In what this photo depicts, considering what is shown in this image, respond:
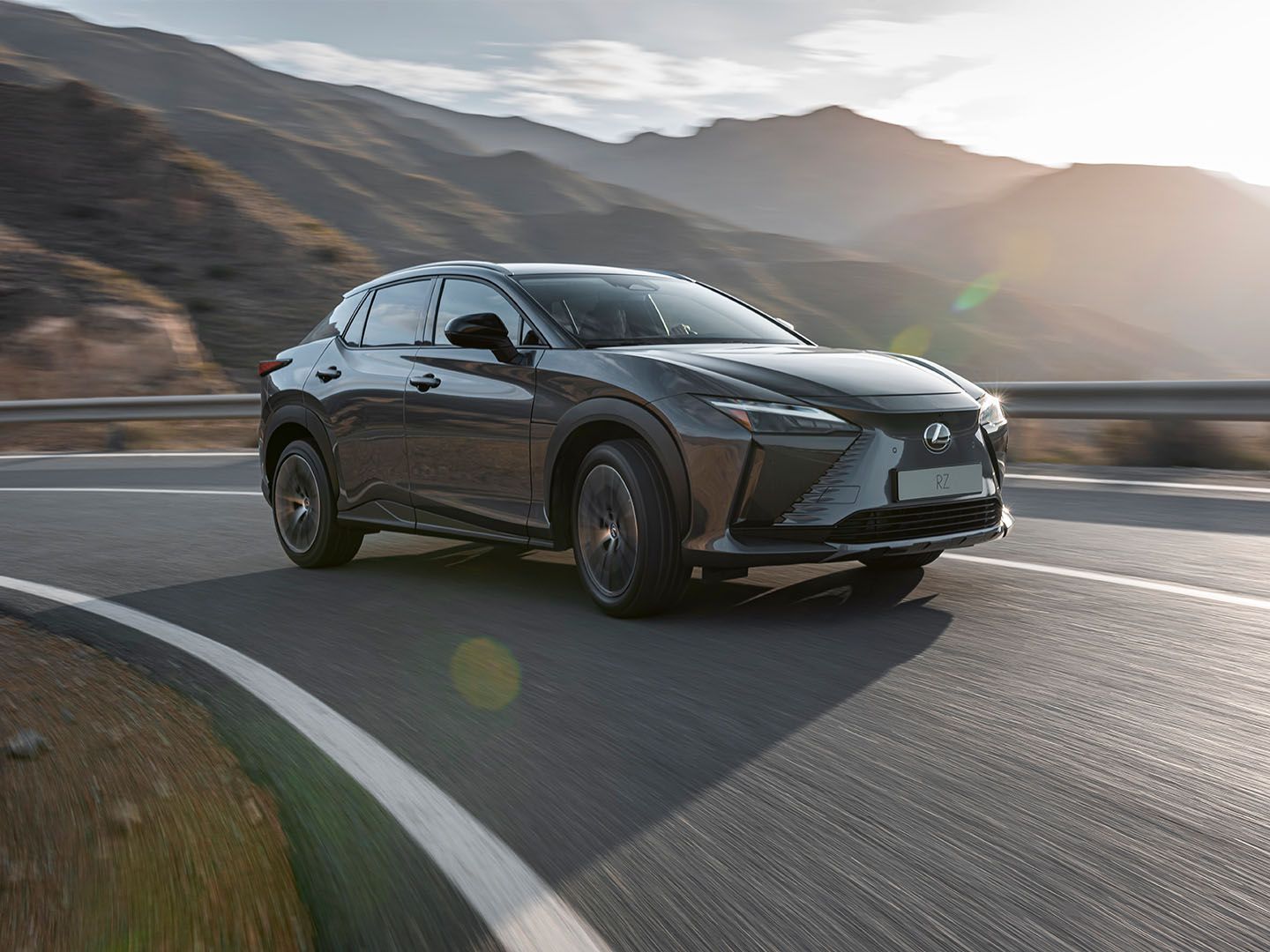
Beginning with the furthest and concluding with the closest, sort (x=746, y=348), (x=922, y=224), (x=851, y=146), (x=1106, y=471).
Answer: (x=851, y=146), (x=922, y=224), (x=1106, y=471), (x=746, y=348)

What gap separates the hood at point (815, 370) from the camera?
5289 millimetres

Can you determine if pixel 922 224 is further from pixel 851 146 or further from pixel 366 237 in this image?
pixel 366 237

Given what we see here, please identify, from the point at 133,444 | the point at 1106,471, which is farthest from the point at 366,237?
the point at 1106,471

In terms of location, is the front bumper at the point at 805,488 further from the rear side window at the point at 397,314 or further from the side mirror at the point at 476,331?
the rear side window at the point at 397,314

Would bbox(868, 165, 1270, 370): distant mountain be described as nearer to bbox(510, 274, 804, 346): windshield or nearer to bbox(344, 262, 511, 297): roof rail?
bbox(344, 262, 511, 297): roof rail

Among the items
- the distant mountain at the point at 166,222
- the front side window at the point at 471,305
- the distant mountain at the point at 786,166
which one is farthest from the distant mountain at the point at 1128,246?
the front side window at the point at 471,305

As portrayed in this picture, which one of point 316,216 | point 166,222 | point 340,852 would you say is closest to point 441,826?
point 340,852

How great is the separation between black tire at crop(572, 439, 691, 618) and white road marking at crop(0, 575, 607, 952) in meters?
1.44

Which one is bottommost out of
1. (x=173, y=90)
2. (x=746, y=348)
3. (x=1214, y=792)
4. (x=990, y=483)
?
(x=1214, y=792)

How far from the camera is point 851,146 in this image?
164500 millimetres

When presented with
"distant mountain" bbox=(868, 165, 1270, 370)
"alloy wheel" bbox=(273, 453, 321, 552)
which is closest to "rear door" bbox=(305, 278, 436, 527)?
"alloy wheel" bbox=(273, 453, 321, 552)

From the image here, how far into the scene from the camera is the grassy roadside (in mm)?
2727

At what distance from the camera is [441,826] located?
338cm

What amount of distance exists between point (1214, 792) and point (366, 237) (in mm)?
59796
